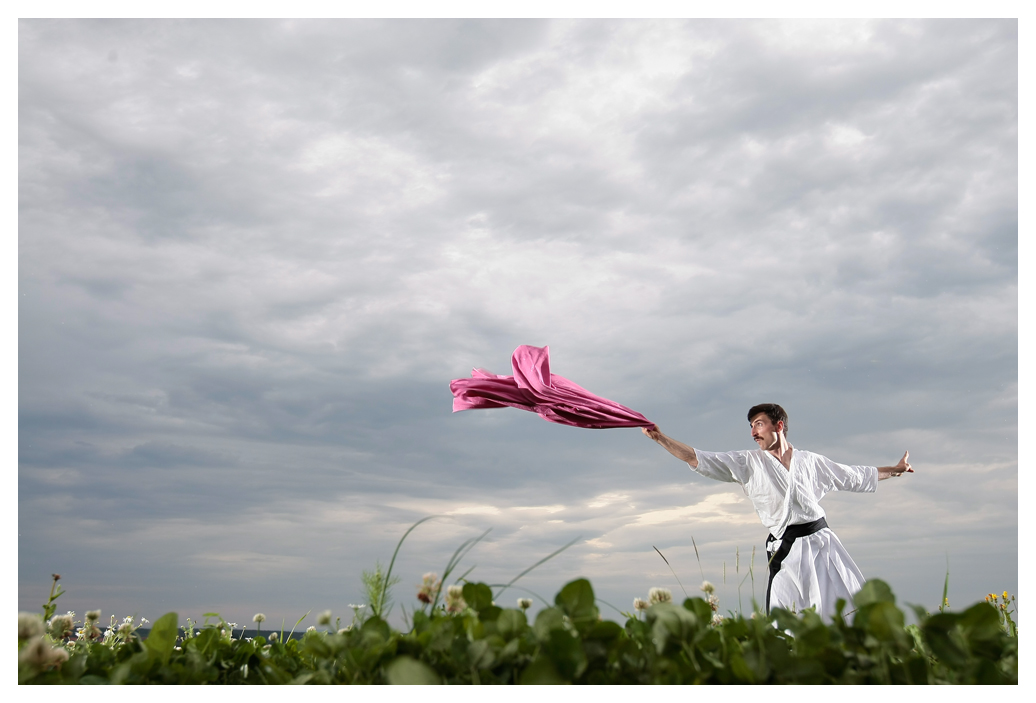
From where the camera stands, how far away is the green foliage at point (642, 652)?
6.12 ft

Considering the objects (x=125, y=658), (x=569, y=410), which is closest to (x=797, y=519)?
(x=569, y=410)

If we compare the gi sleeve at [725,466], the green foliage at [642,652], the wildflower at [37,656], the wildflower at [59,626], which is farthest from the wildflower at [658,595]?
the gi sleeve at [725,466]

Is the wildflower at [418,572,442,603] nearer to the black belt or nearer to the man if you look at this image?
the man

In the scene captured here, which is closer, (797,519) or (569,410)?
(569,410)

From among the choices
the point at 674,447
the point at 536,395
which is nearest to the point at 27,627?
the point at 536,395

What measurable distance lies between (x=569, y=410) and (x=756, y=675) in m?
3.37

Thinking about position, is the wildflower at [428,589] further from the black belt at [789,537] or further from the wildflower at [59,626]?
the black belt at [789,537]

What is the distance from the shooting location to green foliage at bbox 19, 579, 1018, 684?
1.87m

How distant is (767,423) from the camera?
21.8ft

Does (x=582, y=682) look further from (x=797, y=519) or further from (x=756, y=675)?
(x=797, y=519)

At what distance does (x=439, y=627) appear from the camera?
210 centimetres
